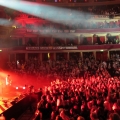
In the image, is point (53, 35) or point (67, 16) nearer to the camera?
point (53, 35)

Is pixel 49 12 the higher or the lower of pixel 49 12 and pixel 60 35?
the higher

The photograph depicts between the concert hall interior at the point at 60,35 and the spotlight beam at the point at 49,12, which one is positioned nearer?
the concert hall interior at the point at 60,35

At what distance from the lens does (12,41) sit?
1688 inches

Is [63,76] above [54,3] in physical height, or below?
below

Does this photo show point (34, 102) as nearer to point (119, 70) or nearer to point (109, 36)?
point (119, 70)

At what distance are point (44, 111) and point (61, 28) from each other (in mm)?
31912

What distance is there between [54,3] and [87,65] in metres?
17.1

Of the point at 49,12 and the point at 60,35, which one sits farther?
the point at 49,12

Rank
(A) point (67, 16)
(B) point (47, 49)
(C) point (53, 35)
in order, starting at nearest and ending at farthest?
(B) point (47, 49)
(C) point (53, 35)
(A) point (67, 16)

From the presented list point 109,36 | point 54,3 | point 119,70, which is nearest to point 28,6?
point 54,3

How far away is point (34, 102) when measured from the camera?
1698cm

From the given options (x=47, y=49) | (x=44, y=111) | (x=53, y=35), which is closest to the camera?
(x=44, y=111)

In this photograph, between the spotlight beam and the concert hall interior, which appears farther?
the spotlight beam

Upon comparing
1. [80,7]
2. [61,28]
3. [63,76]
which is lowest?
[63,76]
